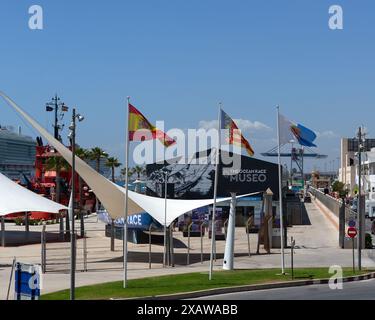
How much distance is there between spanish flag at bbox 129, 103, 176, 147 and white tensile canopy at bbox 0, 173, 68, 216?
→ 390 inches

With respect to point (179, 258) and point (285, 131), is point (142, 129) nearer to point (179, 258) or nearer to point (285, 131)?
point (285, 131)

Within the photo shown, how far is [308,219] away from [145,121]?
166 feet

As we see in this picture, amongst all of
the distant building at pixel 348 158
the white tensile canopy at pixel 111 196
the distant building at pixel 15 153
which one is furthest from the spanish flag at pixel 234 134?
the distant building at pixel 15 153

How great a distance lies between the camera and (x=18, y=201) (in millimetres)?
34000

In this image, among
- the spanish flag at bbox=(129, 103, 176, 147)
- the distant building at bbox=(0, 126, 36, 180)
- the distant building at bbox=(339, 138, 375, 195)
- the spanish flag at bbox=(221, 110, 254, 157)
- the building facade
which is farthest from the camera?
the distant building at bbox=(0, 126, 36, 180)

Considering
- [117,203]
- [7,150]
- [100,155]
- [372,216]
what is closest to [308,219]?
[372,216]

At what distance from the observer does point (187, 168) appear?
6181 cm

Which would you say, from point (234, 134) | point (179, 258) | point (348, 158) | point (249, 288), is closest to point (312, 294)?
point (249, 288)

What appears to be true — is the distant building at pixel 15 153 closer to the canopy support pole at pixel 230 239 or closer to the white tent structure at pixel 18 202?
the white tent structure at pixel 18 202

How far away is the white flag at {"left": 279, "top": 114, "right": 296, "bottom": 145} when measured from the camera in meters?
29.8

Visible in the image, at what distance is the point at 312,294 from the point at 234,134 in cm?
700

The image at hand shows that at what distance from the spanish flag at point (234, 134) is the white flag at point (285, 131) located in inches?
96.2

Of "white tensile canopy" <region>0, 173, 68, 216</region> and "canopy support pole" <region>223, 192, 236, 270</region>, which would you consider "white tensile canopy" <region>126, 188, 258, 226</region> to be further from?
"white tensile canopy" <region>0, 173, 68, 216</region>

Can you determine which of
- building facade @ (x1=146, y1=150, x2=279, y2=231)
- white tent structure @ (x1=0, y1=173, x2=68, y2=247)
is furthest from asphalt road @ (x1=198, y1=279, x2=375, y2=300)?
building facade @ (x1=146, y1=150, x2=279, y2=231)
